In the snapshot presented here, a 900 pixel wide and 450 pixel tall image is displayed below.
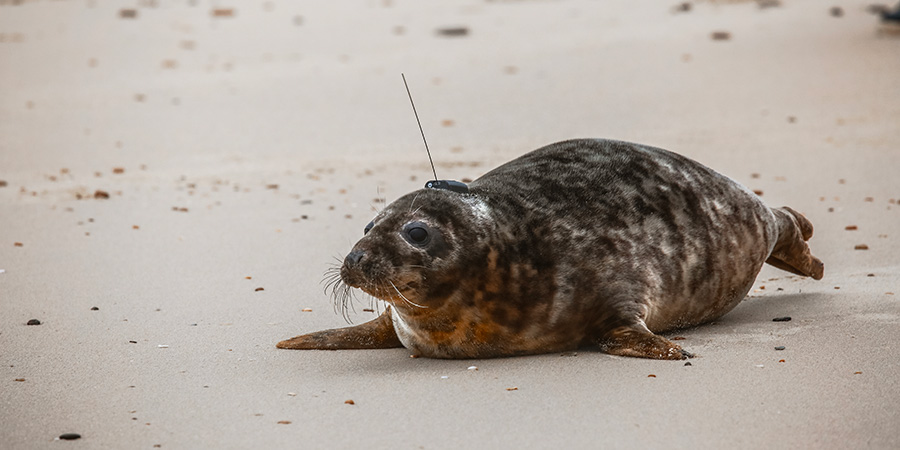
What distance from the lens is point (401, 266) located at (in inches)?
147

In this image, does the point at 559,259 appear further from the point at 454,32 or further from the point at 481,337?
the point at 454,32

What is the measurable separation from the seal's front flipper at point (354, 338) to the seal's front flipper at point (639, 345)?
0.83 m

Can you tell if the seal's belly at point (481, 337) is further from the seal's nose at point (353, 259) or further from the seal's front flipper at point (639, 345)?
the seal's nose at point (353, 259)

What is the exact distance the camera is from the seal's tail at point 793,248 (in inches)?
188

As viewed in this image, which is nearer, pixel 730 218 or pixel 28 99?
pixel 730 218

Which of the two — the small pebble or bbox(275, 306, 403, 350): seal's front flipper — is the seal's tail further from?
the small pebble

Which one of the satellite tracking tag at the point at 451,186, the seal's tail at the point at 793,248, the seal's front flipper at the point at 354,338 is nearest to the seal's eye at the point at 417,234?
the satellite tracking tag at the point at 451,186

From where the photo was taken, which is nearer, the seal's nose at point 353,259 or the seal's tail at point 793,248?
the seal's nose at point 353,259

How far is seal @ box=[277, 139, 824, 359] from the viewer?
3820 mm

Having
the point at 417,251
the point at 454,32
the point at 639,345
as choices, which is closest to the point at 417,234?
the point at 417,251

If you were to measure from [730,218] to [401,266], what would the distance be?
1.45m

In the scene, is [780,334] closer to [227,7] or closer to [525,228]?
[525,228]

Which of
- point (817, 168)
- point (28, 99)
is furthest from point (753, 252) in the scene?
point (28, 99)

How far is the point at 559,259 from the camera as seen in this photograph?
13.0ft
